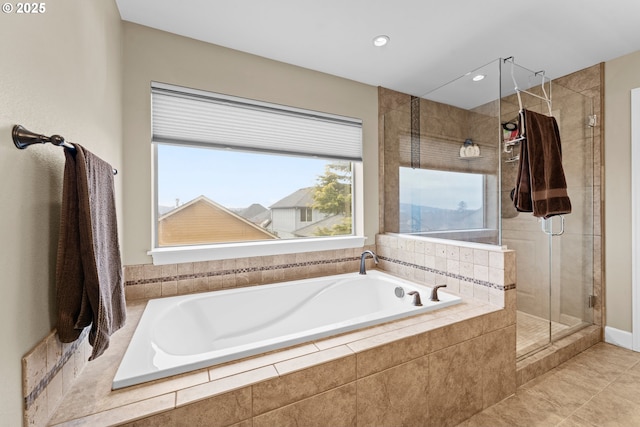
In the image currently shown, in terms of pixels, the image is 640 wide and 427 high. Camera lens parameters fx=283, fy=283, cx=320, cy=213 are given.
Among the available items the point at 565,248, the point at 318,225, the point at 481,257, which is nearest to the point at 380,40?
the point at 318,225

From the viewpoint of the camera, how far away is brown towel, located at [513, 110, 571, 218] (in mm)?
1876

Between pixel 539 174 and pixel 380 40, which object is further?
pixel 380 40

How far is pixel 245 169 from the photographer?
2.35 meters

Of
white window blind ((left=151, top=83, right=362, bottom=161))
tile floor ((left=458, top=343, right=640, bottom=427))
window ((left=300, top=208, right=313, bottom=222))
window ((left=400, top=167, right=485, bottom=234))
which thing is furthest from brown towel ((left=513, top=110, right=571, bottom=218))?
window ((left=300, top=208, right=313, bottom=222))

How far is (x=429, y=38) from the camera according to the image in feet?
6.75

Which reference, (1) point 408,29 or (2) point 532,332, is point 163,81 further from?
(2) point 532,332

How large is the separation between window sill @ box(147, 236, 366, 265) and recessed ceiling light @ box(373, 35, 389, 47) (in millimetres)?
1618

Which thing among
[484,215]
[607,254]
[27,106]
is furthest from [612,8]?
[27,106]

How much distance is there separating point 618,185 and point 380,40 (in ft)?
7.66

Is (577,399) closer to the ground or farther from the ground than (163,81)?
closer to the ground

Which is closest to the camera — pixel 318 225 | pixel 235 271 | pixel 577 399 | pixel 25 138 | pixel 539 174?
pixel 25 138

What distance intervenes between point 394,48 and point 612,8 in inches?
52.1

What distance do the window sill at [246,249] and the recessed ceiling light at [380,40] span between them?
1.62 meters

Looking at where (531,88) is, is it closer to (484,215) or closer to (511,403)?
(484,215)
